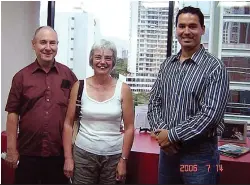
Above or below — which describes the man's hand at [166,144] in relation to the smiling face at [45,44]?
below

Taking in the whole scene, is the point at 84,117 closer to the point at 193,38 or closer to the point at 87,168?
the point at 87,168

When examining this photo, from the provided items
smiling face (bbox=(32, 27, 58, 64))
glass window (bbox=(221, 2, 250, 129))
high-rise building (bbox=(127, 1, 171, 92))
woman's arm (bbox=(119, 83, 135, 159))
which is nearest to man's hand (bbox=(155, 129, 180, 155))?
woman's arm (bbox=(119, 83, 135, 159))

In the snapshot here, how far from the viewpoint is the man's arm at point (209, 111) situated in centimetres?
149

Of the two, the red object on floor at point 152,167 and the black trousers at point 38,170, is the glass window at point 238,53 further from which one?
the black trousers at point 38,170

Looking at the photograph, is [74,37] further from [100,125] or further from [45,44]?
[100,125]

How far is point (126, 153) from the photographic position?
1759 millimetres

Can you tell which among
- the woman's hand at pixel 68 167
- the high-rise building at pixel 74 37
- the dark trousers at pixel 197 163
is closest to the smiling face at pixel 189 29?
the dark trousers at pixel 197 163

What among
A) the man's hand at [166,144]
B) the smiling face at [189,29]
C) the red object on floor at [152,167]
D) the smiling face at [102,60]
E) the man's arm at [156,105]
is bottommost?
the red object on floor at [152,167]

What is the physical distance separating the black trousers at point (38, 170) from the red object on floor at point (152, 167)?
0.51 metres

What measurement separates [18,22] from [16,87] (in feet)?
3.80

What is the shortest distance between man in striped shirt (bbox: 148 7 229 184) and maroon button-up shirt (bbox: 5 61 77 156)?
63cm

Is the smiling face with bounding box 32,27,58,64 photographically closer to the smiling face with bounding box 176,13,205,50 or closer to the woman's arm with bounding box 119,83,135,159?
the woman's arm with bounding box 119,83,135,159

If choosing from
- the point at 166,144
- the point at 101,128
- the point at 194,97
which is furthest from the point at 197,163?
the point at 101,128

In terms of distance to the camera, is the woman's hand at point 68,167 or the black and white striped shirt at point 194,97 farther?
the woman's hand at point 68,167
